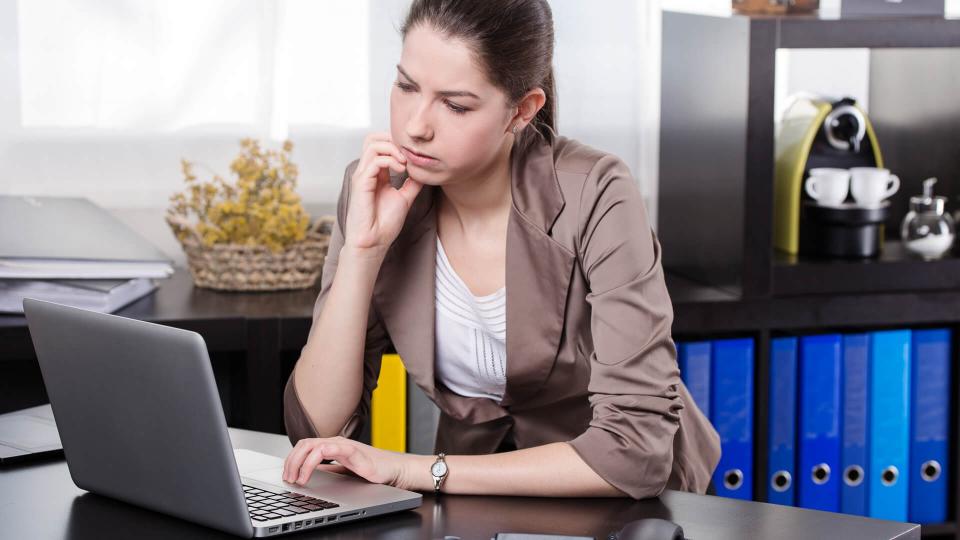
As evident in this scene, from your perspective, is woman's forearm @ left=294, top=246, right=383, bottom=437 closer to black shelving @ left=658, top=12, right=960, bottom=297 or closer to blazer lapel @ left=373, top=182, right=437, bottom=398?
blazer lapel @ left=373, top=182, right=437, bottom=398

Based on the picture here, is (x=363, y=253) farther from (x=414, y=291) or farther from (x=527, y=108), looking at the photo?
(x=527, y=108)

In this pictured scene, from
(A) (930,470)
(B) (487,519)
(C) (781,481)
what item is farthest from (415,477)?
(A) (930,470)

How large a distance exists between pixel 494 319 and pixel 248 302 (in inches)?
31.9

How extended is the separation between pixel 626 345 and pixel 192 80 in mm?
1473

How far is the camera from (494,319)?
1787mm

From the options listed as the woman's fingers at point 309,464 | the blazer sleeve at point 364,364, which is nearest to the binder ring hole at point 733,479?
the blazer sleeve at point 364,364

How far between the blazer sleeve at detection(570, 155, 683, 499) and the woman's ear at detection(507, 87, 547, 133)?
12cm

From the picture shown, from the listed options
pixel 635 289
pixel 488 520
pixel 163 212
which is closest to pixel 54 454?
pixel 488 520

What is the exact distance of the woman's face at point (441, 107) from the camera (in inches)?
62.6

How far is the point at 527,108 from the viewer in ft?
5.67

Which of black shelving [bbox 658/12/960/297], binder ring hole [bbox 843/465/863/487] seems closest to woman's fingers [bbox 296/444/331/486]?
black shelving [bbox 658/12/960/297]

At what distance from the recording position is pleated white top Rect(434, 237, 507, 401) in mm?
1792

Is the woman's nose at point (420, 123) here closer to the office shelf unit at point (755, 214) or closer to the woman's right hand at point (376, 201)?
the woman's right hand at point (376, 201)

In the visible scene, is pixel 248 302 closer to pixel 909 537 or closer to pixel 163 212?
pixel 163 212
